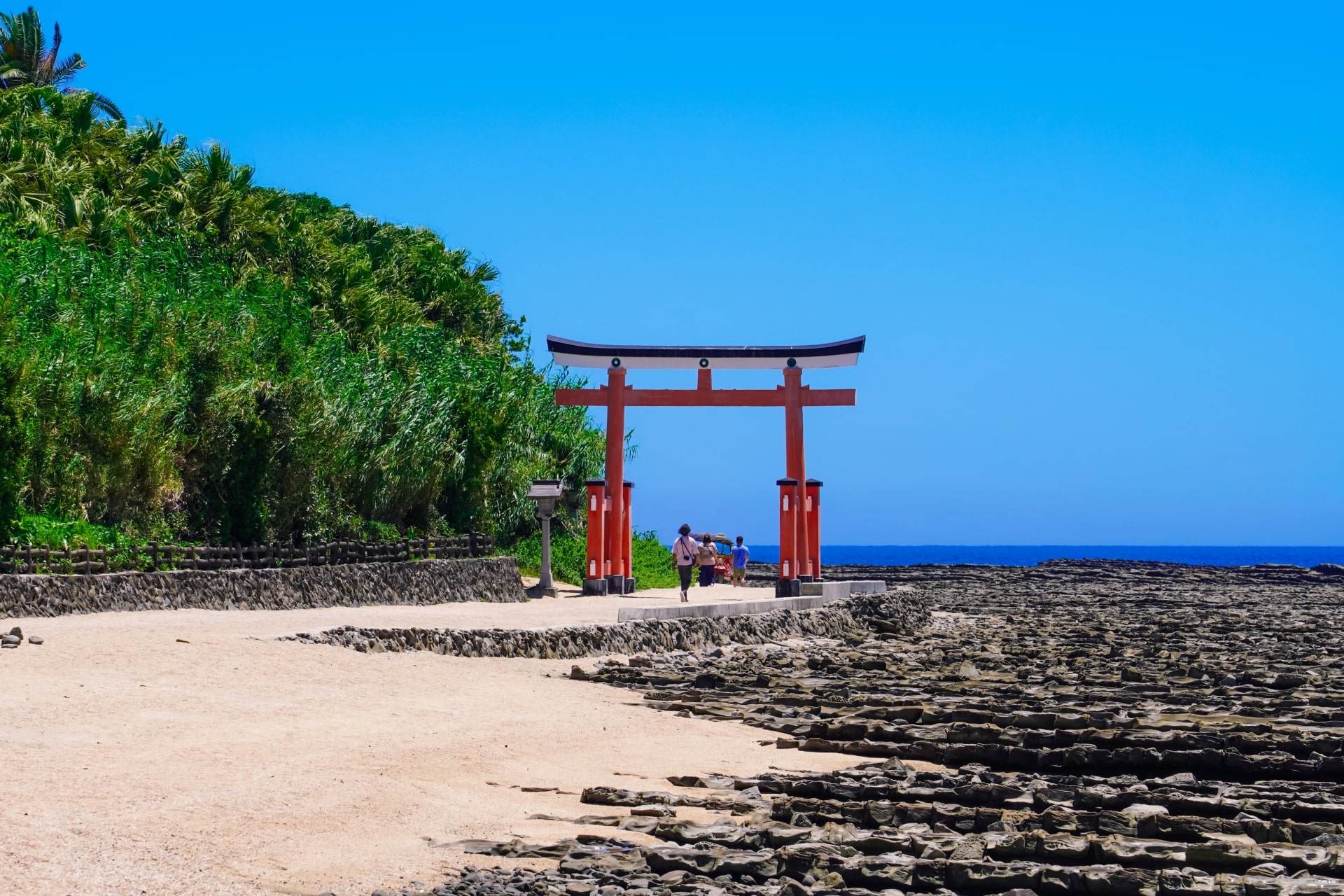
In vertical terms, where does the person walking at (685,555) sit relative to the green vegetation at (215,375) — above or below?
below

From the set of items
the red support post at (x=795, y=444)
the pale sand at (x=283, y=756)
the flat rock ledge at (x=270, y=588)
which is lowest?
the pale sand at (x=283, y=756)

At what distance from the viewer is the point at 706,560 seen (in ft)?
88.9

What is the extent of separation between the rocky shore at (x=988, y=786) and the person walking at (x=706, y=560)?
5.22m

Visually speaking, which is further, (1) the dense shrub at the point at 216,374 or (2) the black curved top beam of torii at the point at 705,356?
(2) the black curved top beam of torii at the point at 705,356

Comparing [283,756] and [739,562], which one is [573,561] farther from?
[283,756]

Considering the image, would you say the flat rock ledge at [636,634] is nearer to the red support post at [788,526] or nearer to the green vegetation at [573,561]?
the red support post at [788,526]

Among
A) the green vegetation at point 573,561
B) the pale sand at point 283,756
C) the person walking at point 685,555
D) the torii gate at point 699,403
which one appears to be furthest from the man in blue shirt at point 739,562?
the pale sand at point 283,756

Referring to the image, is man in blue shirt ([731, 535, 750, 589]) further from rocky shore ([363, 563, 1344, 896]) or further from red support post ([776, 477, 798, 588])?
rocky shore ([363, 563, 1344, 896])

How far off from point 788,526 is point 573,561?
7008 millimetres

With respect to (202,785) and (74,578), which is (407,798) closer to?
(202,785)

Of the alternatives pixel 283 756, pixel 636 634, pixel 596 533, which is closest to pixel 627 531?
pixel 596 533

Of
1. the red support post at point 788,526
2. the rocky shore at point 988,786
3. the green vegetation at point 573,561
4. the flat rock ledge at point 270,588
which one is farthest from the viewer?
the green vegetation at point 573,561

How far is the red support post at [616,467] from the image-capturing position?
2639 centimetres

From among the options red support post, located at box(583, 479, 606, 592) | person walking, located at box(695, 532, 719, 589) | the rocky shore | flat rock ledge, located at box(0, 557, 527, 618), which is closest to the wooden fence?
flat rock ledge, located at box(0, 557, 527, 618)
